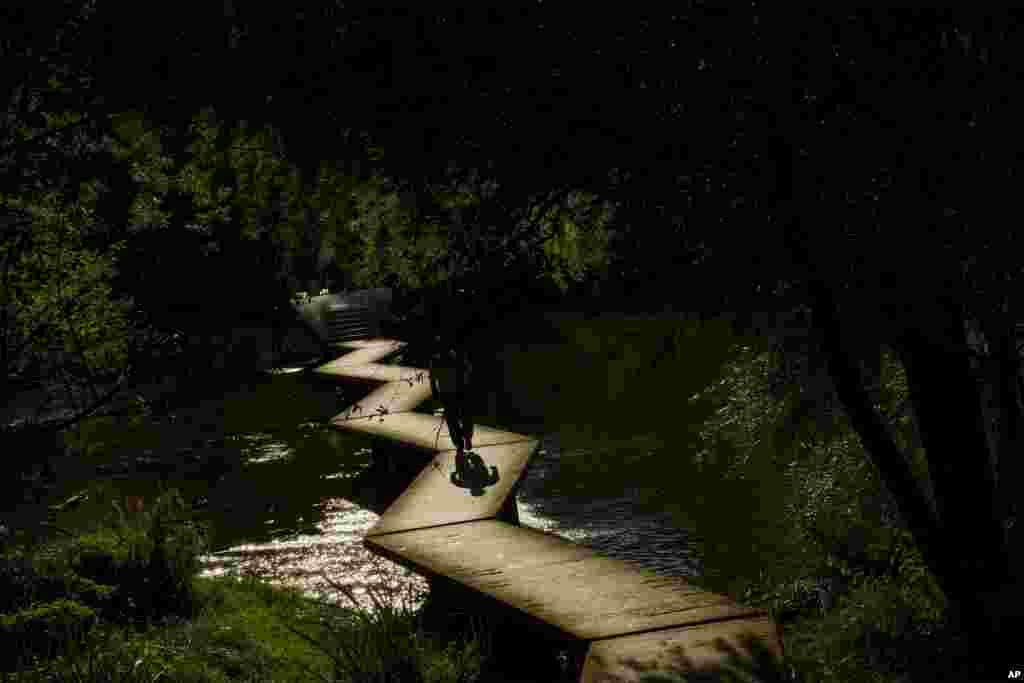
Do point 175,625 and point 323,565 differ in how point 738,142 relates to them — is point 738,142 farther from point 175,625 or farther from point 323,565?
point 323,565

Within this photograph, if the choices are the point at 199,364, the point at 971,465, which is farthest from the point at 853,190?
the point at 199,364

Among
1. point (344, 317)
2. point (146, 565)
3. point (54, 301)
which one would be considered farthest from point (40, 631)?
point (344, 317)

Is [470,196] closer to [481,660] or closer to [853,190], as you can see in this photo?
[853,190]

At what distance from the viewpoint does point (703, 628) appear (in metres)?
5.12

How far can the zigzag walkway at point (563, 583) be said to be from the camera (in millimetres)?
4895

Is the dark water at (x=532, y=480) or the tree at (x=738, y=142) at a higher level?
the tree at (x=738, y=142)

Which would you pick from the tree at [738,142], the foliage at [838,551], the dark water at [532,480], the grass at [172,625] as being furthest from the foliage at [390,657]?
the tree at [738,142]

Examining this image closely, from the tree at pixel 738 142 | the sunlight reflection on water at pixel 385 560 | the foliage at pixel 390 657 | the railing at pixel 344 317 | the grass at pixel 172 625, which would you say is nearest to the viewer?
the tree at pixel 738 142

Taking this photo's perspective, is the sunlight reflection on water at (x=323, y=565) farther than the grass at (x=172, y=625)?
Yes

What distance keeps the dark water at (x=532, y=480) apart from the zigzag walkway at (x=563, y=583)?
0.58 meters

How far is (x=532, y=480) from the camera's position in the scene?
39.2 ft

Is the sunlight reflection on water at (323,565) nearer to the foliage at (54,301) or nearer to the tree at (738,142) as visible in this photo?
the foliage at (54,301)

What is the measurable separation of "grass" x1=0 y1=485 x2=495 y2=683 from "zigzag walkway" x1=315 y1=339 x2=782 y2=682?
1.37 ft

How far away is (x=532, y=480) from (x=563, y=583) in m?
5.95
